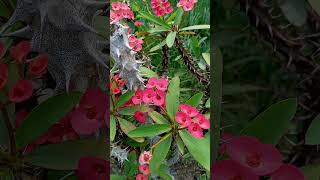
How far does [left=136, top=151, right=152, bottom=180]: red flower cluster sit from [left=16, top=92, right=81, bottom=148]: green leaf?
1.18 metres

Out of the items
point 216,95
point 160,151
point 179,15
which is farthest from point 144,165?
point 216,95

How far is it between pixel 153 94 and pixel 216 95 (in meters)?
1.05

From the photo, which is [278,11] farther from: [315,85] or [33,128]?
[33,128]

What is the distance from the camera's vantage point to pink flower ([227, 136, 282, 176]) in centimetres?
45

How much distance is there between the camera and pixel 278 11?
0.46 metres

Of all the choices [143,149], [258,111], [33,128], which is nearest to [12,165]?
[33,128]

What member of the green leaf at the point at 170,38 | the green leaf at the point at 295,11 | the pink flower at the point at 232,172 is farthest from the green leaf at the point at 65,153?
the green leaf at the point at 170,38

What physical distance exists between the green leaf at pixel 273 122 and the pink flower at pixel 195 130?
98cm

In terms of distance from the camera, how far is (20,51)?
0.41 metres

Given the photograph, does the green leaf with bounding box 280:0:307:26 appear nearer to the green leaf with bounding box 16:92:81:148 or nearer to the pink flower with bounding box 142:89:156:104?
the green leaf with bounding box 16:92:81:148

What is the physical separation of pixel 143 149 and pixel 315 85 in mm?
1215

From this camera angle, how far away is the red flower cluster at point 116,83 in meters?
1.48

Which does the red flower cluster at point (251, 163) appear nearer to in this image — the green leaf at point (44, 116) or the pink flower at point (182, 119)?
the green leaf at point (44, 116)

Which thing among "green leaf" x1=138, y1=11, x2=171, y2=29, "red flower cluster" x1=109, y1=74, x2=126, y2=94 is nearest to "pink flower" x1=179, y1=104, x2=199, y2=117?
"red flower cluster" x1=109, y1=74, x2=126, y2=94
